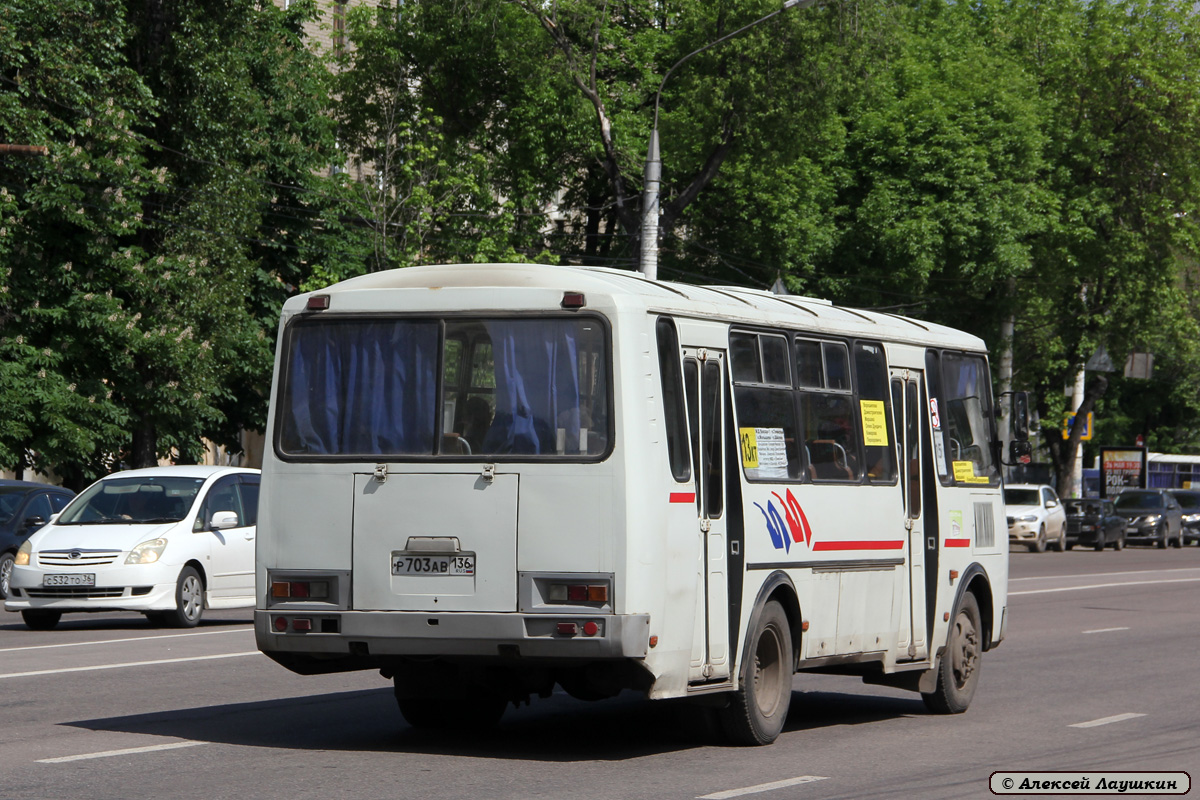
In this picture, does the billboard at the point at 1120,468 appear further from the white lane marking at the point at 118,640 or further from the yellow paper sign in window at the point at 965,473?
the yellow paper sign in window at the point at 965,473

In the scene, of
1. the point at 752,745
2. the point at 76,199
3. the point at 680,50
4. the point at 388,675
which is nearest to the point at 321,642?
the point at 388,675

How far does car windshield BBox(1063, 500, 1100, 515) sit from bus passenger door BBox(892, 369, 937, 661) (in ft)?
126

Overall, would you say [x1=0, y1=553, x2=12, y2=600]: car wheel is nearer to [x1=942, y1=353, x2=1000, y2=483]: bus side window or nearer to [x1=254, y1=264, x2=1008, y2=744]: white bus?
[x1=254, y1=264, x2=1008, y2=744]: white bus

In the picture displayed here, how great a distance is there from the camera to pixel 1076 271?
46.5 metres

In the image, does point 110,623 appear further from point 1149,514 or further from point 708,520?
point 1149,514

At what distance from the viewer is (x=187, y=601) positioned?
1802 cm

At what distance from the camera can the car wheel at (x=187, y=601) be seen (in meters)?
17.8

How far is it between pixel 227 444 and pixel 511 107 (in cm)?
1007

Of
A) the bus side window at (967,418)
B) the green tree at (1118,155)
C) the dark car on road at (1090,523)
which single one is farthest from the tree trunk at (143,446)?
the dark car on road at (1090,523)

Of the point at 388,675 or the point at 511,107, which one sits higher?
the point at 511,107

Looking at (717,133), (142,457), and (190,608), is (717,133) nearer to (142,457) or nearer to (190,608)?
(142,457)

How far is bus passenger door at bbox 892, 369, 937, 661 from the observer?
38.1 ft

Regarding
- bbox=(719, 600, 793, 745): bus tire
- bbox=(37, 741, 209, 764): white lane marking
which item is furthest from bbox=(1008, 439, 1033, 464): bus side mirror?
bbox=(37, 741, 209, 764): white lane marking

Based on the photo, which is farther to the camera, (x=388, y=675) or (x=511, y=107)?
(x=511, y=107)
